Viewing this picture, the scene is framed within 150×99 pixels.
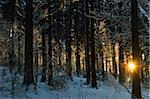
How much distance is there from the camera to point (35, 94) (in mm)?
17594

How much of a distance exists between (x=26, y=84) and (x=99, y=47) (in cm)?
2730

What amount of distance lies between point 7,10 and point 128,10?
14.2m

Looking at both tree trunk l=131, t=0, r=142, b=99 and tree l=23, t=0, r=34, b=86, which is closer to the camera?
tree trunk l=131, t=0, r=142, b=99

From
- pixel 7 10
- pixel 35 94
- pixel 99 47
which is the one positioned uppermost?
pixel 7 10

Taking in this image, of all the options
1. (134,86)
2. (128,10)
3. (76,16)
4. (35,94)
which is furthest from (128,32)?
(76,16)

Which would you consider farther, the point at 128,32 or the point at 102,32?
the point at 102,32

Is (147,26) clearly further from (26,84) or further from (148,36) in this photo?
(26,84)

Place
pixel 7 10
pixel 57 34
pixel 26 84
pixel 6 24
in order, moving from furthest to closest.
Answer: pixel 57 34 < pixel 6 24 < pixel 7 10 < pixel 26 84

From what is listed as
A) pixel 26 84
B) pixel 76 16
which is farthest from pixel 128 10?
pixel 76 16

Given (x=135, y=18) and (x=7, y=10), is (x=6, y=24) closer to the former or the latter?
(x=7, y=10)

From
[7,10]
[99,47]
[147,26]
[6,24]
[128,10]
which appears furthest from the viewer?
[99,47]

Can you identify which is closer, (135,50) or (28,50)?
(135,50)

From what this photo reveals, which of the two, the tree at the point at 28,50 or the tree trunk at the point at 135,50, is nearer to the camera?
the tree trunk at the point at 135,50

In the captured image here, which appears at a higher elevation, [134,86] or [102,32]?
[102,32]
